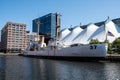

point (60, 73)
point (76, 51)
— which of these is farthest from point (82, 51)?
point (60, 73)

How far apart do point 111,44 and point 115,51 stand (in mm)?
5064

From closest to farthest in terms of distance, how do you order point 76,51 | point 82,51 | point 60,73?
point 60,73
point 82,51
point 76,51

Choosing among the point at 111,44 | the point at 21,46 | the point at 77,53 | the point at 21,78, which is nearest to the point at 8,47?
the point at 21,46

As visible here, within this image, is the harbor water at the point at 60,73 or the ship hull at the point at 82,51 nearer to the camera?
the harbor water at the point at 60,73

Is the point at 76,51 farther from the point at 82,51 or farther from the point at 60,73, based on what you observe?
the point at 60,73

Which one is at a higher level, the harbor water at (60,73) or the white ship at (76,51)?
the white ship at (76,51)

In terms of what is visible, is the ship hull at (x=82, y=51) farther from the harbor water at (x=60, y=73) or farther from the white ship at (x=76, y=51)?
the harbor water at (x=60, y=73)

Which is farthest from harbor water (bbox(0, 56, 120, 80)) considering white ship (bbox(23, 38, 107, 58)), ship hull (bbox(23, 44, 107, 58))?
white ship (bbox(23, 38, 107, 58))

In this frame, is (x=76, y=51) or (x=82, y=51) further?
(x=76, y=51)

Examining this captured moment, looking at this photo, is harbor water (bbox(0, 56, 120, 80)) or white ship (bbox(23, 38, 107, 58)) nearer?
harbor water (bbox(0, 56, 120, 80))

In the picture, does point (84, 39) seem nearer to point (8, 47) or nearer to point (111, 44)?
point (111, 44)

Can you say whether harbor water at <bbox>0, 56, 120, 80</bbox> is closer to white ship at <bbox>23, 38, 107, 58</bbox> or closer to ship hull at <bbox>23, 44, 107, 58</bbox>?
ship hull at <bbox>23, 44, 107, 58</bbox>

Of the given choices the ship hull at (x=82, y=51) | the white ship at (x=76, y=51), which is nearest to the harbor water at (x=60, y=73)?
the ship hull at (x=82, y=51)

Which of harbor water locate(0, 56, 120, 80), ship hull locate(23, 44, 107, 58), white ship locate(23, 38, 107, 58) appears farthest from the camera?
white ship locate(23, 38, 107, 58)
